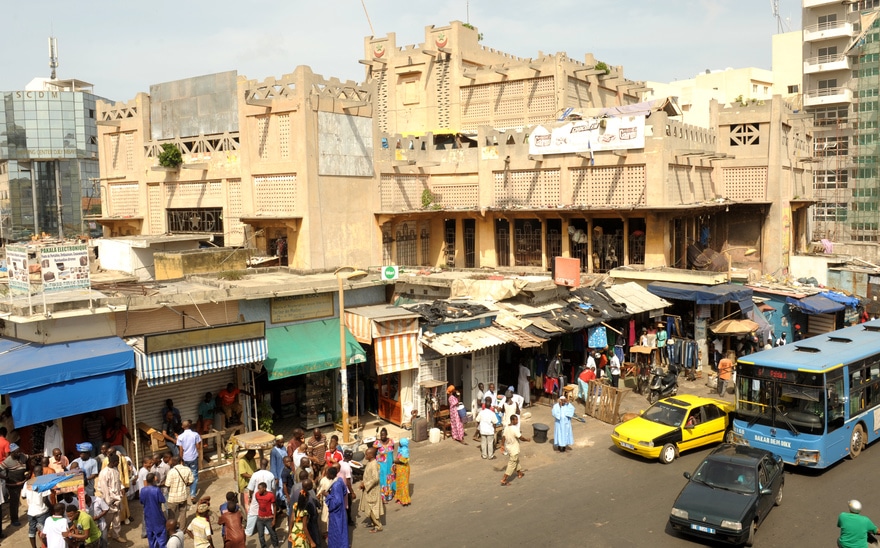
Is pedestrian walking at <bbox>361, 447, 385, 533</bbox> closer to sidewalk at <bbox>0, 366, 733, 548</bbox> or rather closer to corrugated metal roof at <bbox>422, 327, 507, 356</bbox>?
sidewalk at <bbox>0, 366, 733, 548</bbox>

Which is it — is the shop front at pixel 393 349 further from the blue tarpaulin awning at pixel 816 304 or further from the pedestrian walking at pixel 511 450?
the blue tarpaulin awning at pixel 816 304

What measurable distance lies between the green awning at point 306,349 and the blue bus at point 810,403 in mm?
8852

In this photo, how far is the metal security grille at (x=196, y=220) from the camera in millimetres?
29078

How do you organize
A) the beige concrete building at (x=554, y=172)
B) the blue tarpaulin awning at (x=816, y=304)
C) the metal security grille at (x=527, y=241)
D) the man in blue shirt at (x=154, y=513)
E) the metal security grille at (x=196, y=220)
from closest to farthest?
the man in blue shirt at (x=154, y=513)
the blue tarpaulin awning at (x=816, y=304)
the beige concrete building at (x=554, y=172)
the metal security grille at (x=196, y=220)
the metal security grille at (x=527, y=241)

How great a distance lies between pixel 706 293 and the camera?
2373 centimetres

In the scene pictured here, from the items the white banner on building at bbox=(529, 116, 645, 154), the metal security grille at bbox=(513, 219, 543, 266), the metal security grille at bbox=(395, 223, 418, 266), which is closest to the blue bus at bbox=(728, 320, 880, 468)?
the white banner on building at bbox=(529, 116, 645, 154)

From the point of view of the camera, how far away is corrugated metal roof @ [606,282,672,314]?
23.1 metres

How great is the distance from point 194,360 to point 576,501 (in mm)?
8124

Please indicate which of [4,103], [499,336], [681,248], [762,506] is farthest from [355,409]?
[4,103]

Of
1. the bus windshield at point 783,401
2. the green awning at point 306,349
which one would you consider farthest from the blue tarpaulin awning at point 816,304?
the green awning at point 306,349

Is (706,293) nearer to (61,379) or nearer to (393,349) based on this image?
(393,349)

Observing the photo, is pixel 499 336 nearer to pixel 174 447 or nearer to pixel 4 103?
pixel 174 447

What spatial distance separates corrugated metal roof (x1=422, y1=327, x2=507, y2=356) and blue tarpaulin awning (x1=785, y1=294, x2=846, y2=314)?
13.5 meters

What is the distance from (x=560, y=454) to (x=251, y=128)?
1721 cm
